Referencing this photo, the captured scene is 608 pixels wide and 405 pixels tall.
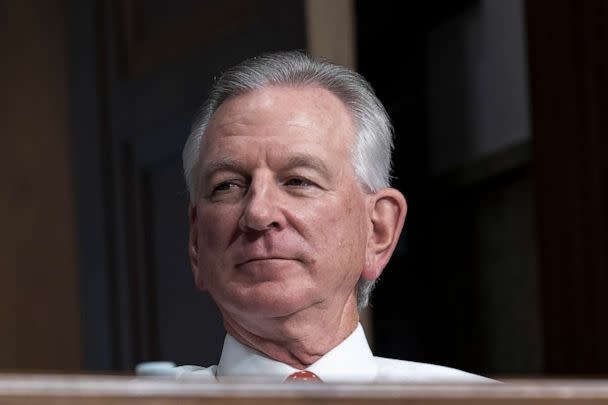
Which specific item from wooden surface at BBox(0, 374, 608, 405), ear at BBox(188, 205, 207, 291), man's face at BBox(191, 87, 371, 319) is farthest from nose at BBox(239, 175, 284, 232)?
wooden surface at BBox(0, 374, 608, 405)

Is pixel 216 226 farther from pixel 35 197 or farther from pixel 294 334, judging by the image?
pixel 35 197

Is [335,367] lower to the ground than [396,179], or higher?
lower

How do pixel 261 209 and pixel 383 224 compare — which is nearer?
pixel 261 209

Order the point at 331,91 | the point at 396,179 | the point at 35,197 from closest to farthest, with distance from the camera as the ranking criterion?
the point at 331,91, the point at 396,179, the point at 35,197

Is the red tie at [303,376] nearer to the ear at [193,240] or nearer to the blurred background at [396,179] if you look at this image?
the ear at [193,240]

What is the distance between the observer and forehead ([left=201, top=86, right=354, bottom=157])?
0.92 meters

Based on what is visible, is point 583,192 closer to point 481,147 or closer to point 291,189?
point 481,147

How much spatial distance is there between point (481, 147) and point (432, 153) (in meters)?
0.19

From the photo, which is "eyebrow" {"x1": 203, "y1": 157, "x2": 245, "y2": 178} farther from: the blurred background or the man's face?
the blurred background

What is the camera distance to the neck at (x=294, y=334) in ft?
2.99

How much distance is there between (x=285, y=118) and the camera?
0.93 m

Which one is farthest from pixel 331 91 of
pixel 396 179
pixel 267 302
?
pixel 396 179

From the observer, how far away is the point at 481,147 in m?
2.65

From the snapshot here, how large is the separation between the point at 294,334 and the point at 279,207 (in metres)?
0.09
